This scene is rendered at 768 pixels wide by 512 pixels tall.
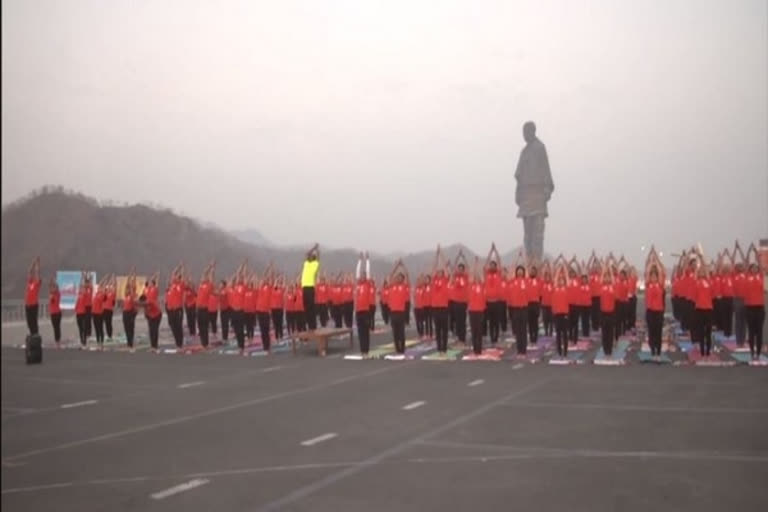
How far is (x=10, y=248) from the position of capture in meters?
2.16

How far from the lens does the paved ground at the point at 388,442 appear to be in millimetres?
4836

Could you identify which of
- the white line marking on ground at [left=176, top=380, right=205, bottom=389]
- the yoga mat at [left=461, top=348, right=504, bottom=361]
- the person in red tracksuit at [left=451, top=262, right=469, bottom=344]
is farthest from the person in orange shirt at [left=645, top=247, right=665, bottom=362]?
the white line marking on ground at [left=176, top=380, right=205, bottom=389]

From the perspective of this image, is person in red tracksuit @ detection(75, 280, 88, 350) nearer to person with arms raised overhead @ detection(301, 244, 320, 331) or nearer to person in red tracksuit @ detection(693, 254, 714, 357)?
person with arms raised overhead @ detection(301, 244, 320, 331)

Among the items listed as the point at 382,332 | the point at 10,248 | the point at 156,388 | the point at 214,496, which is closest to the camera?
the point at 10,248

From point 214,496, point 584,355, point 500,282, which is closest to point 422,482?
point 214,496

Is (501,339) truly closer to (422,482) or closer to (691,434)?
(691,434)

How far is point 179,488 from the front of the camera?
5.22 m

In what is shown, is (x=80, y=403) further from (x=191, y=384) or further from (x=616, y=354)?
(x=616, y=354)

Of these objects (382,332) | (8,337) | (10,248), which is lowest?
(382,332)

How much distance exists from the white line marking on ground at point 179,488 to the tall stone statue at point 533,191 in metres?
24.7

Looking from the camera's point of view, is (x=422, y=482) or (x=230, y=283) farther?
(x=230, y=283)

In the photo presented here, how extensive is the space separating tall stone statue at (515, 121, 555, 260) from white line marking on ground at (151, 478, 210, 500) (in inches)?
973

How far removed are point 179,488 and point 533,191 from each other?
27.2 metres

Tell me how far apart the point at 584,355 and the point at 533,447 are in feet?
26.3
